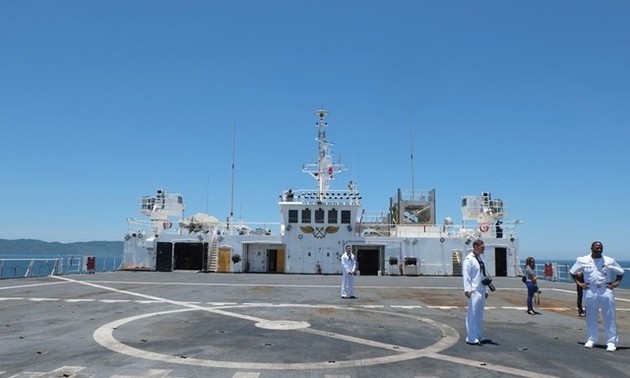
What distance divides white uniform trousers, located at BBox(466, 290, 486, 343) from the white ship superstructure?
25.7 meters

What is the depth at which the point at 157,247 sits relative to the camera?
120 feet

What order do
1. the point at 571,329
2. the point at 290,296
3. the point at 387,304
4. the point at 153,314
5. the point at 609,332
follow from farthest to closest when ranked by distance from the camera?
the point at 290,296 → the point at 387,304 → the point at 153,314 → the point at 571,329 → the point at 609,332

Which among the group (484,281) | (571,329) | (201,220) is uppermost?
(201,220)

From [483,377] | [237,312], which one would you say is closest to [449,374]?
[483,377]

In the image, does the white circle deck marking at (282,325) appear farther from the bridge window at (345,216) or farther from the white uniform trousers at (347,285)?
the bridge window at (345,216)

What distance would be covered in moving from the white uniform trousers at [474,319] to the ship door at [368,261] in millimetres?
29599

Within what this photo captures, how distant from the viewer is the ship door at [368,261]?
39.0 meters

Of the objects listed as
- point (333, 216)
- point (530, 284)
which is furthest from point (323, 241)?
point (530, 284)

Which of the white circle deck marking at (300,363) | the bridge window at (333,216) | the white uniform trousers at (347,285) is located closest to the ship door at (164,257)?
the bridge window at (333,216)

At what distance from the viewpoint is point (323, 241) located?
3547cm

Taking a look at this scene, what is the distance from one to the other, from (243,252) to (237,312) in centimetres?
2376

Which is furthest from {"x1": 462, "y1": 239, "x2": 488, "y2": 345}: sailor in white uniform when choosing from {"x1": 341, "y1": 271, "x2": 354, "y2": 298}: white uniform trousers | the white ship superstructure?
the white ship superstructure

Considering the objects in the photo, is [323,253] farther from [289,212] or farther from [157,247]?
[157,247]

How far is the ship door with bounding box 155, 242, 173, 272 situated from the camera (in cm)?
3634
